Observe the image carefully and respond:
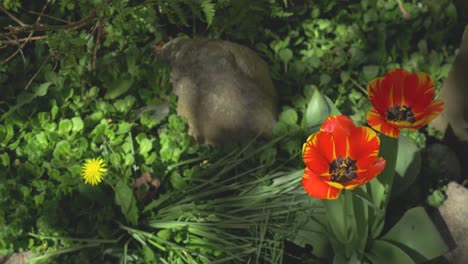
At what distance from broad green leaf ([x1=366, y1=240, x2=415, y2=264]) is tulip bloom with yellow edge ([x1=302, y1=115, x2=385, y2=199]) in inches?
23.7

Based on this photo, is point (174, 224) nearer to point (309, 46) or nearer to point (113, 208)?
point (113, 208)

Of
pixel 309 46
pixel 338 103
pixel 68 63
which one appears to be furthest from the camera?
pixel 309 46

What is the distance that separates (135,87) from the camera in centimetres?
300

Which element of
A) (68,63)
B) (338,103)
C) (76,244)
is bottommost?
(76,244)

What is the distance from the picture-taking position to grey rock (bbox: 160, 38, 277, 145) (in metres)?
2.79

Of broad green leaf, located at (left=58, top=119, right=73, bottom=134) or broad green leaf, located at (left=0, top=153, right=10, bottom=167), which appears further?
broad green leaf, located at (left=58, top=119, right=73, bottom=134)

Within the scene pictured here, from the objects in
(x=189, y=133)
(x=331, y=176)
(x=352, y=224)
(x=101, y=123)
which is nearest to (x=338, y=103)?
(x=189, y=133)

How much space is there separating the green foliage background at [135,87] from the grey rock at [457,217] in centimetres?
34

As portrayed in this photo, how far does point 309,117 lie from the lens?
2.63m

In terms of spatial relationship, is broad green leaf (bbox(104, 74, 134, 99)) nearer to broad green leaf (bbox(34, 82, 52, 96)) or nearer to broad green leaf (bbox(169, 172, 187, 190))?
broad green leaf (bbox(34, 82, 52, 96))

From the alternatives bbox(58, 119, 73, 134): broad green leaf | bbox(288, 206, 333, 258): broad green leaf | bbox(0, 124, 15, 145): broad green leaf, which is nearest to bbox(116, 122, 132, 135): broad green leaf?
bbox(58, 119, 73, 134): broad green leaf

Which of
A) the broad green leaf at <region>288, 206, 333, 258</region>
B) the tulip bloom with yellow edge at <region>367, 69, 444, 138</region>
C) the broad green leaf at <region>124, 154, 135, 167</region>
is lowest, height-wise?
the broad green leaf at <region>288, 206, 333, 258</region>

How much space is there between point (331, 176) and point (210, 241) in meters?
0.86

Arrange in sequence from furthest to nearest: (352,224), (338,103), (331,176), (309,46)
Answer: (309,46) → (338,103) → (352,224) → (331,176)
